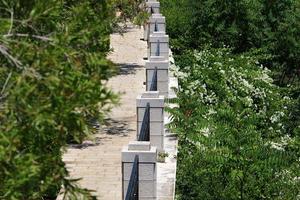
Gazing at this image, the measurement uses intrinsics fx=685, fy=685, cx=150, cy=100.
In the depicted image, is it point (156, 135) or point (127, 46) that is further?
point (127, 46)

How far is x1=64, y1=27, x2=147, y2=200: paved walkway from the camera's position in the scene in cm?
1246

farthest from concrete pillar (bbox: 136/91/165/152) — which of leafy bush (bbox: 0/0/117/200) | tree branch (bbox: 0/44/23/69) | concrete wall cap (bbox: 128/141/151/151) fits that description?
tree branch (bbox: 0/44/23/69)

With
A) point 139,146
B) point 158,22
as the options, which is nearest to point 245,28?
point 158,22

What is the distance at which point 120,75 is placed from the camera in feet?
71.4

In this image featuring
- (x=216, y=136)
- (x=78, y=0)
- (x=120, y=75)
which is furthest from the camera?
(x=120, y=75)

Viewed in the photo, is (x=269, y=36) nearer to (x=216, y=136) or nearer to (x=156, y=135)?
(x=156, y=135)

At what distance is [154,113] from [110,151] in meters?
1.43

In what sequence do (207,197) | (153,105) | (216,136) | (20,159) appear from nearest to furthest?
(20,159)
(207,197)
(216,136)
(153,105)

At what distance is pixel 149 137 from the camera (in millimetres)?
13984

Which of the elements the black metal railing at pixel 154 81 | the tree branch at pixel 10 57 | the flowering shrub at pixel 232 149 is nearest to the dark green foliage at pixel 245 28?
the flowering shrub at pixel 232 149

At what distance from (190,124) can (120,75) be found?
8.03m

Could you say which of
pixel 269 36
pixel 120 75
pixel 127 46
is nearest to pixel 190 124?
pixel 120 75

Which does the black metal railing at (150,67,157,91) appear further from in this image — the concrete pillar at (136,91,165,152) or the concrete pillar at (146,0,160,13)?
the concrete pillar at (146,0,160,13)

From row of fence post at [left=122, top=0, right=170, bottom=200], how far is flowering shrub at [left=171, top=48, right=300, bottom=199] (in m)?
0.48
